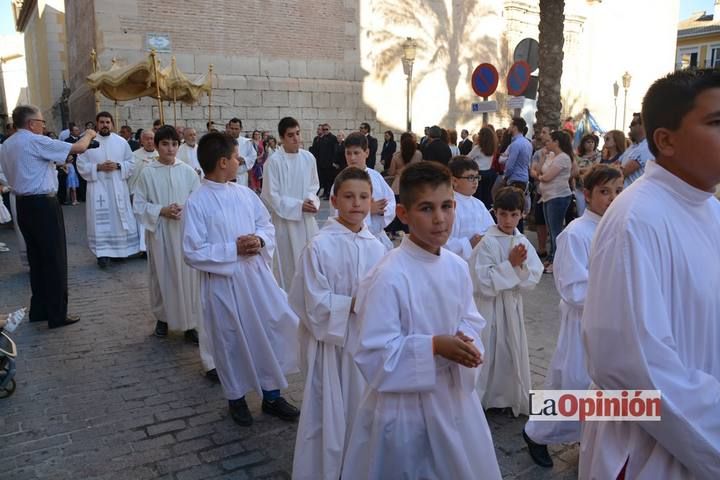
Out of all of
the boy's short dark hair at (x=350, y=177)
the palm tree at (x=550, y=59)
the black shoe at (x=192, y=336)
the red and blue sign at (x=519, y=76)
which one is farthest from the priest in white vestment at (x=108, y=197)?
the palm tree at (x=550, y=59)

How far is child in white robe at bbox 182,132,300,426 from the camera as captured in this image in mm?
4070

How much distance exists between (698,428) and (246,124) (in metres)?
17.9

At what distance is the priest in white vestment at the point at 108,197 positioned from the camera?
9305mm

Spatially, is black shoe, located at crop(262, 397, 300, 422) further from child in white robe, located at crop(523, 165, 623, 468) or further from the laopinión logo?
the laopinión logo

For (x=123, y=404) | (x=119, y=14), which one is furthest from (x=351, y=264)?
(x=119, y=14)

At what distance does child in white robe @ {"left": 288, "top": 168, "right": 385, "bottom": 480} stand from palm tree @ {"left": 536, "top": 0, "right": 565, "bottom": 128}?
9831mm

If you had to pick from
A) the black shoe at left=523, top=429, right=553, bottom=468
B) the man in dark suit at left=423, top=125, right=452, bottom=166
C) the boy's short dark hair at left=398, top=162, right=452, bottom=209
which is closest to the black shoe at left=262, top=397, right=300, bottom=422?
the black shoe at left=523, top=429, right=553, bottom=468

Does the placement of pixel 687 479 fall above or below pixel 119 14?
below

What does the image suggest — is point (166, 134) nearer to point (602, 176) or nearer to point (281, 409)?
point (281, 409)

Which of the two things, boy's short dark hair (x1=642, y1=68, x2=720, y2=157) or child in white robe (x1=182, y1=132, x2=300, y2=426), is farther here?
child in white robe (x1=182, y1=132, x2=300, y2=426)

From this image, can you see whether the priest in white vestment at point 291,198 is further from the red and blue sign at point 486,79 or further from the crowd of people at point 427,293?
the red and blue sign at point 486,79

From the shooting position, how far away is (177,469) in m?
3.45

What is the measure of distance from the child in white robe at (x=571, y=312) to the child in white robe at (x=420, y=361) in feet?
3.65

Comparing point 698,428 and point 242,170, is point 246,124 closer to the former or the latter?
point 242,170
